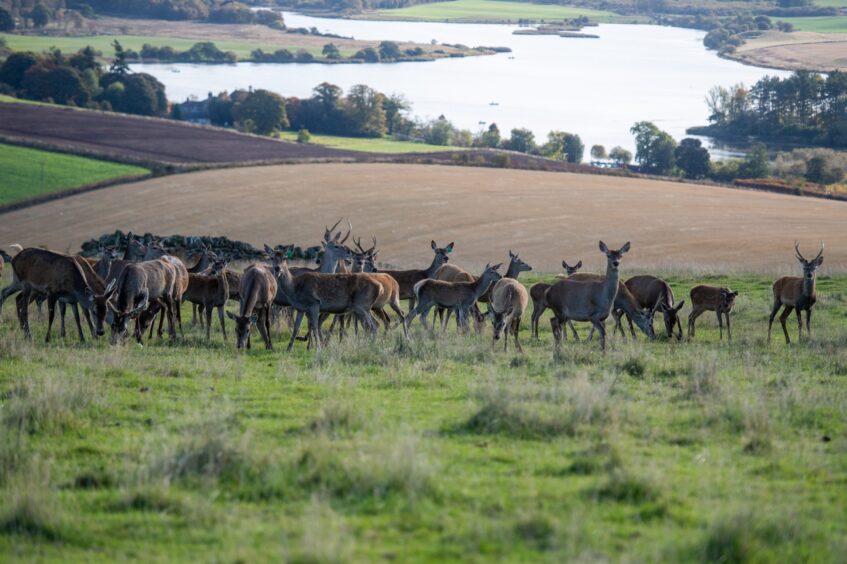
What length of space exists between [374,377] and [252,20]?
190 m

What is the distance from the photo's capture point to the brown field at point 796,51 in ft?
294

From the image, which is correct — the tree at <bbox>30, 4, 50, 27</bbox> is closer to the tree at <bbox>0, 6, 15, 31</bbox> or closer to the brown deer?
the tree at <bbox>0, 6, 15, 31</bbox>

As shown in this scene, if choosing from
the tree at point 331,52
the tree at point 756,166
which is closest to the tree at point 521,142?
the tree at point 756,166

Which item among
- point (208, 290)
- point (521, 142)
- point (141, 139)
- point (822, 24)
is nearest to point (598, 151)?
point (521, 142)

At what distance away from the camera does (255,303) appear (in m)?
19.8

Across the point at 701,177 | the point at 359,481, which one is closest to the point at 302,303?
the point at 359,481

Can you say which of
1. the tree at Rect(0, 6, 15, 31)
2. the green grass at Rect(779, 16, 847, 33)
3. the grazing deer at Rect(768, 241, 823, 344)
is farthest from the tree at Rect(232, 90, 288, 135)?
the grazing deer at Rect(768, 241, 823, 344)

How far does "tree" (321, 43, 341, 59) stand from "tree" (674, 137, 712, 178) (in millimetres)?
90310

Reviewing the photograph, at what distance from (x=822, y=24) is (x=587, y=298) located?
108 metres

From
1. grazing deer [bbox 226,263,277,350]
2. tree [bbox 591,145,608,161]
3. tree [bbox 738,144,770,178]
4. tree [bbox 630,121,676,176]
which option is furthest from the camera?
tree [bbox 591,145,608,161]

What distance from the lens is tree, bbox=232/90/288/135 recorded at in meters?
98.7

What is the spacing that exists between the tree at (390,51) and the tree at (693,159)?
90.0 metres

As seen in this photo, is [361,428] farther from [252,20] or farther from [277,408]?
[252,20]

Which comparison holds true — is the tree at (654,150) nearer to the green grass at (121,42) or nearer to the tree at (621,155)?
the tree at (621,155)
